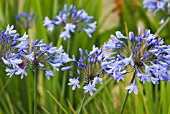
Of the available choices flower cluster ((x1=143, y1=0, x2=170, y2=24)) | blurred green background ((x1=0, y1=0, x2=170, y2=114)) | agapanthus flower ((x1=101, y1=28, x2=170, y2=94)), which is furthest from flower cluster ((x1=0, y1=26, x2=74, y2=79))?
flower cluster ((x1=143, y1=0, x2=170, y2=24))

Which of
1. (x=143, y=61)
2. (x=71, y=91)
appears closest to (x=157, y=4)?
(x=71, y=91)

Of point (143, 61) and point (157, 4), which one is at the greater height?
point (157, 4)

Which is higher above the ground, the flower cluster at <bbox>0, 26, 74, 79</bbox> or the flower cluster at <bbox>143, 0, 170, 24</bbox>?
the flower cluster at <bbox>143, 0, 170, 24</bbox>

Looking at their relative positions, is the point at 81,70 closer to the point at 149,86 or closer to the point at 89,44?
the point at 149,86

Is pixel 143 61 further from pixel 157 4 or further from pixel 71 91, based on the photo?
pixel 157 4

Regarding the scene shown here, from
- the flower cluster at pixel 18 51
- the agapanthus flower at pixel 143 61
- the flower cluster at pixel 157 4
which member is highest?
the flower cluster at pixel 157 4

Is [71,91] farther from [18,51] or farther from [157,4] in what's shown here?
[18,51]

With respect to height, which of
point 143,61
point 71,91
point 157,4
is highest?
point 157,4

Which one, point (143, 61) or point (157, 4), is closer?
point (143, 61)

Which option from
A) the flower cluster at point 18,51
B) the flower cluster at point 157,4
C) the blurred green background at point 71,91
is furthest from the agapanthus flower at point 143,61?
the flower cluster at point 157,4

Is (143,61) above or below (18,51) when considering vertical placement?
below

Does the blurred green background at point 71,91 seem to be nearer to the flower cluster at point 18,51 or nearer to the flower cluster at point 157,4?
the flower cluster at point 157,4

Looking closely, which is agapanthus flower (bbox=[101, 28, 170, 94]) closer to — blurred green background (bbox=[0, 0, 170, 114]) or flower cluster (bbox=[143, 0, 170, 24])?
blurred green background (bbox=[0, 0, 170, 114])

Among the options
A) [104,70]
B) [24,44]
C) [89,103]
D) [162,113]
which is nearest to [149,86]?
[162,113]
